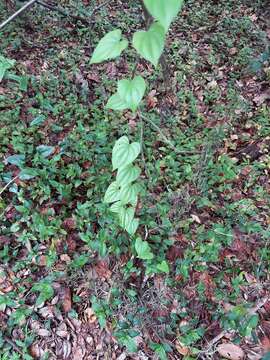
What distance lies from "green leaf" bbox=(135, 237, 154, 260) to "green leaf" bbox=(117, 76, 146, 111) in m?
1.15

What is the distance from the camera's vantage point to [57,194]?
2.86 m

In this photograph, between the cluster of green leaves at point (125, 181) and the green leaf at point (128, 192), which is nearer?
the cluster of green leaves at point (125, 181)

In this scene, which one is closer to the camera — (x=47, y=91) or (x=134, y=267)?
(x=134, y=267)

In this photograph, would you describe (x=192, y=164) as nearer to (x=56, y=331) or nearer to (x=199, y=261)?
(x=199, y=261)

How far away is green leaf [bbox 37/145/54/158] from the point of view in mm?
3025

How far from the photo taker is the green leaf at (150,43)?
120 centimetres

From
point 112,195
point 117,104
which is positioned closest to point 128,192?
point 112,195

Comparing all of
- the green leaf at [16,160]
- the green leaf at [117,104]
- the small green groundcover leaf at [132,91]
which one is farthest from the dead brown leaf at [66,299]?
the small green groundcover leaf at [132,91]

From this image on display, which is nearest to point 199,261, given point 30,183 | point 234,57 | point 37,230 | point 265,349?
point 265,349

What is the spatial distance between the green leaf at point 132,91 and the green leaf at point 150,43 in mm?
253

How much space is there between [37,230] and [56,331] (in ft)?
2.14

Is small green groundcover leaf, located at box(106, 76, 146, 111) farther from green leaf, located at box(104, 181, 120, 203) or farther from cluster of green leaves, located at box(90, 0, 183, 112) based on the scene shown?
green leaf, located at box(104, 181, 120, 203)

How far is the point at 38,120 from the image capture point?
3271 millimetres

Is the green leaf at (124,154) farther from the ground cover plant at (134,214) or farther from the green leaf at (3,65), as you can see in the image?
the green leaf at (3,65)
